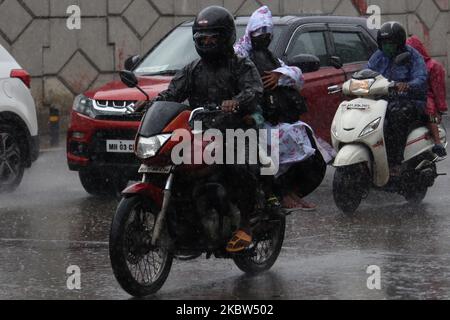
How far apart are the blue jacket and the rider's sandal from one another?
15.1ft

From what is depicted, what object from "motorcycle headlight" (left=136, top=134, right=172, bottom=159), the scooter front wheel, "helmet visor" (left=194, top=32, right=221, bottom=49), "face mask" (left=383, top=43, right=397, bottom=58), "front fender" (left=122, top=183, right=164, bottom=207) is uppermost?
"face mask" (left=383, top=43, right=397, bottom=58)

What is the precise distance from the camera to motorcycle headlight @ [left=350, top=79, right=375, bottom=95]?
492 inches

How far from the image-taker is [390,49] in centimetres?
1289

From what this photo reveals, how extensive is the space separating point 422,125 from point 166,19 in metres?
9.28

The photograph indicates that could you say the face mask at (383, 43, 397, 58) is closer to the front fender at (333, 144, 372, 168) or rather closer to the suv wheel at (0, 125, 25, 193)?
the front fender at (333, 144, 372, 168)

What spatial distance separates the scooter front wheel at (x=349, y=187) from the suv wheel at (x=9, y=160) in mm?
3670

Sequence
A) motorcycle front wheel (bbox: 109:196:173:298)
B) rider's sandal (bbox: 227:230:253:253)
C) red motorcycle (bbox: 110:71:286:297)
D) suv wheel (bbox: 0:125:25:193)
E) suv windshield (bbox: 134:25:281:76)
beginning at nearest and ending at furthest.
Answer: motorcycle front wheel (bbox: 109:196:173:298) < red motorcycle (bbox: 110:71:286:297) < rider's sandal (bbox: 227:230:253:253) < suv wheel (bbox: 0:125:25:193) < suv windshield (bbox: 134:25:281:76)

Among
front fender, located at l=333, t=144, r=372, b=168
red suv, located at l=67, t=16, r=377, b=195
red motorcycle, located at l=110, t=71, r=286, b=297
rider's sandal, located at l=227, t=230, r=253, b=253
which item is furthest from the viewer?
red suv, located at l=67, t=16, r=377, b=195

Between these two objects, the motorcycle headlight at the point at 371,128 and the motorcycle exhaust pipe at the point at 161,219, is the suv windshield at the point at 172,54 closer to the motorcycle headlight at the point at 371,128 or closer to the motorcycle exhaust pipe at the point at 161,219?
the motorcycle headlight at the point at 371,128

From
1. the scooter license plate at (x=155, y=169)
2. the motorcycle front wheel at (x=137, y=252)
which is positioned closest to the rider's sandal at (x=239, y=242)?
the motorcycle front wheel at (x=137, y=252)

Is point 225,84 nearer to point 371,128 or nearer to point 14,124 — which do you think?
point 371,128

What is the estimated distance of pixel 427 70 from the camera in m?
13.1

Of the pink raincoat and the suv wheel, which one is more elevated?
the pink raincoat

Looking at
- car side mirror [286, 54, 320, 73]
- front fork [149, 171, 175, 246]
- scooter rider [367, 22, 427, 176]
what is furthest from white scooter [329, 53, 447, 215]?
front fork [149, 171, 175, 246]
